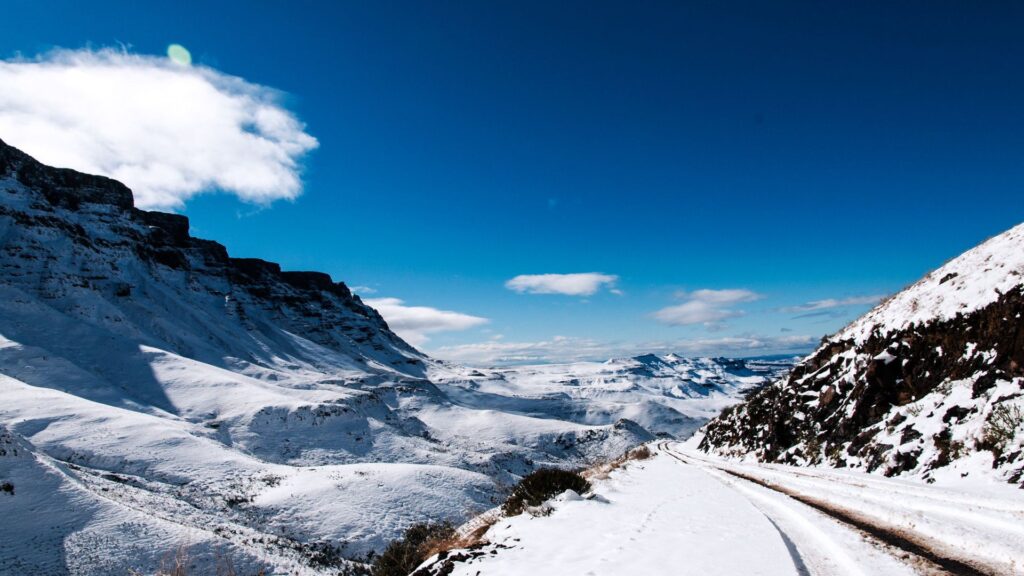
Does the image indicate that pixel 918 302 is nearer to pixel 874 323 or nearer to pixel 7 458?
pixel 874 323

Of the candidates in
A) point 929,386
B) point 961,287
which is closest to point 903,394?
Result: point 929,386

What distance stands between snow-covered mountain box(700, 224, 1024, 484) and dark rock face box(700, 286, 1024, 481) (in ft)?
0.11

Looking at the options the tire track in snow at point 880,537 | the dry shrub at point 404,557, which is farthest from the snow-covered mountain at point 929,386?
the dry shrub at point 404,557

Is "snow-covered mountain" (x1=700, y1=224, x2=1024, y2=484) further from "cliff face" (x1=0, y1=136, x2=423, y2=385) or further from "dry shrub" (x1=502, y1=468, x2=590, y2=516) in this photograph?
A: "cliff face" (x1=0, y1=136, x2=423, y2=385)

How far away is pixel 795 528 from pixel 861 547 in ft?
5.30

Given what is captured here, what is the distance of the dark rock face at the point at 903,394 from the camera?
1037 cm

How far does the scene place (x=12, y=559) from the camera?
2248 centimetres

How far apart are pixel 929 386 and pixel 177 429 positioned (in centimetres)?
6502

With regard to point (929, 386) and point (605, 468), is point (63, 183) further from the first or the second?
point (929, 386)

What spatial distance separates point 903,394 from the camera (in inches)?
543

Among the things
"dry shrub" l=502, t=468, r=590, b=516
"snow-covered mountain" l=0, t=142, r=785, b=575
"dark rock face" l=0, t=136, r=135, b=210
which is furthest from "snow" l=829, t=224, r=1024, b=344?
"dark rock face" l=0, t=136, r=135, b=210

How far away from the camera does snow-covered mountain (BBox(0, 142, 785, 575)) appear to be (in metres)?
27.0

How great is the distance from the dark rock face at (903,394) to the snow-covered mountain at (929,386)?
1.4 inches

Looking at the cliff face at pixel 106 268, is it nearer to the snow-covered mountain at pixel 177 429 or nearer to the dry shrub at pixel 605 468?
the snow-covered mountain at pixel 177 429
